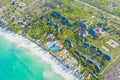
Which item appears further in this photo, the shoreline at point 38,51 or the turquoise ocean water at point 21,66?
the turquoise ocean water at point 21,66

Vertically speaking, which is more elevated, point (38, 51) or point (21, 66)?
point (38, 51)

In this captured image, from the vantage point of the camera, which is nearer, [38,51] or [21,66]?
[21,66]

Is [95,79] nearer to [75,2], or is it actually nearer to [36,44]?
[36,44]

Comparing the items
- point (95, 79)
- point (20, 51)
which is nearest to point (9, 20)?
point (20, 51)

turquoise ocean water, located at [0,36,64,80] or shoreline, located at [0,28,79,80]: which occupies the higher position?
shoreline, located at [0,28,79,80]

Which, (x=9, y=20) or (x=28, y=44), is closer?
(x=28, y=44)
